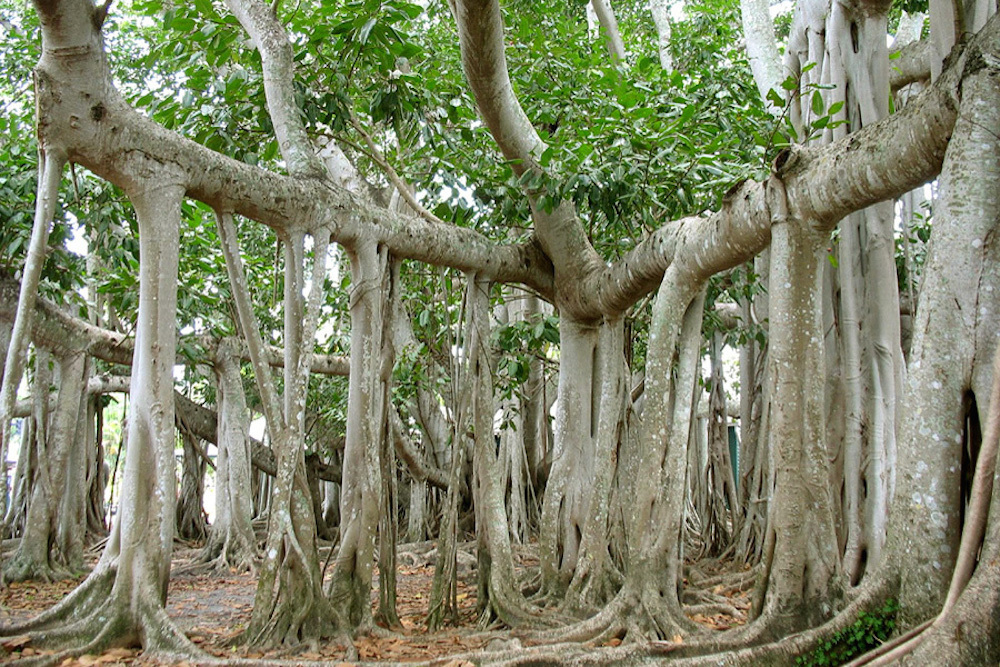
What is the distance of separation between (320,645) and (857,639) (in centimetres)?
226

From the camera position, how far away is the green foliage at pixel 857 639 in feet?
8.80

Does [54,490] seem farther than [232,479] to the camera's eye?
No

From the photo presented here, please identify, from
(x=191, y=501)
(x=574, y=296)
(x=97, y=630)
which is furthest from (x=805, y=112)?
(x=191, y=501)

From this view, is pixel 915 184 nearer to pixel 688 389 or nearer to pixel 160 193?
pixel 688 389

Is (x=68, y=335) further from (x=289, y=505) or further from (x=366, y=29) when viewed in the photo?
(x=366, y=29)

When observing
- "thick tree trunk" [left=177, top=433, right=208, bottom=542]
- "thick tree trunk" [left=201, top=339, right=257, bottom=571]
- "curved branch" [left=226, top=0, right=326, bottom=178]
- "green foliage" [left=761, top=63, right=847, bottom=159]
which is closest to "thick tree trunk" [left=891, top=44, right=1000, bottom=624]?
"green foliage" [left=761, top=63, right=847, bottom=159]

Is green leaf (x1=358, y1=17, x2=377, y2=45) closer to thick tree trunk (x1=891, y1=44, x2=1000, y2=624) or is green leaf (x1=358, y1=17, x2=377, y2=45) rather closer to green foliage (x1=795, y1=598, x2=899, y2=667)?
thick tree trunk (x1=891, y1=44, x2=1000, y2=624)

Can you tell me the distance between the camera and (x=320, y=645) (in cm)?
374

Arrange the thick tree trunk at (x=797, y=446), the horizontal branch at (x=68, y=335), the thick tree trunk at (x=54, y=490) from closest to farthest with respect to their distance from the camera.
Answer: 1. the thick tree trunk at (x=797, y=446)
2. the horizontal branch at (x=68, y=335)
3. the thick tree trunk at (x=54, y=490)

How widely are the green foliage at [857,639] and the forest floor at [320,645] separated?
119 centimetres

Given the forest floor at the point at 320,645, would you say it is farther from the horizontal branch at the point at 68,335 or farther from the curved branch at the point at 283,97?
the curved branch at the point at 283,97

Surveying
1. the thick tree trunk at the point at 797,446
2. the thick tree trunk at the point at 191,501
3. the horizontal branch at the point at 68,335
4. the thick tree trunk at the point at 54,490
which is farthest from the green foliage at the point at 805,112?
the thick tree trunk at the point at 191,501

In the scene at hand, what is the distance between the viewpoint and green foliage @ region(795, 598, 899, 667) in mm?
2682

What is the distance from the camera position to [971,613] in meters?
2.17
